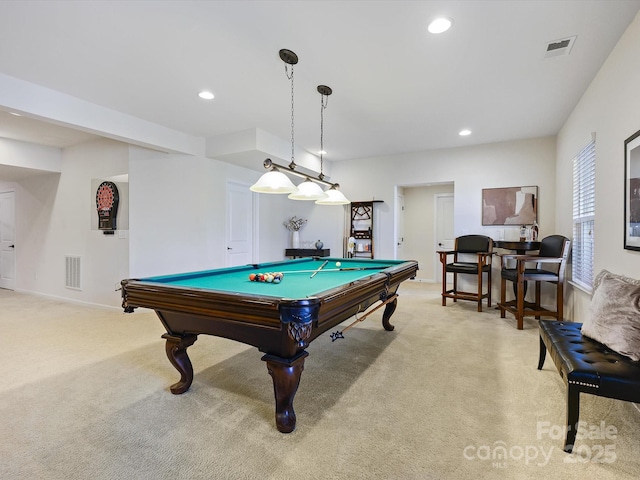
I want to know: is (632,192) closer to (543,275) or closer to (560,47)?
(560,47)

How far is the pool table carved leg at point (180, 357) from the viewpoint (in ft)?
6.84

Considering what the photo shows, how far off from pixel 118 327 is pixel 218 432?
8.95 ft

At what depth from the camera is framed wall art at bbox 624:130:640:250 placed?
6.75 feet

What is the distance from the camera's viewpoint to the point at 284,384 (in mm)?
1692

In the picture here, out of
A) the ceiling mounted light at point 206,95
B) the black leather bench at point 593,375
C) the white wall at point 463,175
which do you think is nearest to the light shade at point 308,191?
the ceiling mounted light at point 206,95

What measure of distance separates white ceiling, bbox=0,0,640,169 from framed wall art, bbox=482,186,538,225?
3.75 ft

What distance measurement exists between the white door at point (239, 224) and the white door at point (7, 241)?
4736 mm

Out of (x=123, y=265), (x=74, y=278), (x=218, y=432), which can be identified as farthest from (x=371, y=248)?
(x=74, y=278)

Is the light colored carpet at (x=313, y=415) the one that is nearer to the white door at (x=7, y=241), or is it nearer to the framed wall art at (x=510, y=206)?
the framed wall art at (x=510, y=206)

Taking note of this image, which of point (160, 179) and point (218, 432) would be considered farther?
point (160, 179)

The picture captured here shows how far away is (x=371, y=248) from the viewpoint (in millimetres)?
6078

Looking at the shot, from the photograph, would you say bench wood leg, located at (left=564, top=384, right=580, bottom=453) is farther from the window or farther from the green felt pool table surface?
the window

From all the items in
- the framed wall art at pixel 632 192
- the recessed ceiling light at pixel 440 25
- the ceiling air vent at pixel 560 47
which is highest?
the ceiling air vent at pixel 560 47

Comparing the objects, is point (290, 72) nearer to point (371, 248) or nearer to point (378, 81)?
point (378, 81)
